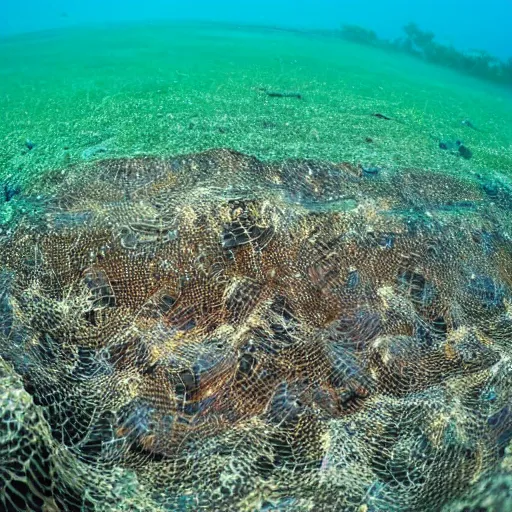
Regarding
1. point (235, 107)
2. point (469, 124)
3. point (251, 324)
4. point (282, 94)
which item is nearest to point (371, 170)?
point (251, 324)

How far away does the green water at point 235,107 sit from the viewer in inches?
334

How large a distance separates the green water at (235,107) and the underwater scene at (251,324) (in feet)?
0.57

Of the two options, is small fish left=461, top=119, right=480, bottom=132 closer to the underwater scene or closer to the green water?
the green water

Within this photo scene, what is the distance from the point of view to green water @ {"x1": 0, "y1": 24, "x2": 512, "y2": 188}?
8492 millimetres

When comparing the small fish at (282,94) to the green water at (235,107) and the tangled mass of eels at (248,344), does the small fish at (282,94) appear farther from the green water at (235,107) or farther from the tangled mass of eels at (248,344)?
the tangled mass of eels at (248,344)

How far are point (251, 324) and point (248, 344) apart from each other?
0.87 feet

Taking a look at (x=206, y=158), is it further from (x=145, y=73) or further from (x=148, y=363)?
(x=145, y=73)

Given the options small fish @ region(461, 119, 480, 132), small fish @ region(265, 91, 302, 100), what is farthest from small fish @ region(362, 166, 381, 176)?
small fish @ region(461, 119, 480, 132)

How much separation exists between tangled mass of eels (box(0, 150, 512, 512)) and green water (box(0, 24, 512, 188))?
1.69m

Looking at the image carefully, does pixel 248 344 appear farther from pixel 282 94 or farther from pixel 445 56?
pixel 445 56

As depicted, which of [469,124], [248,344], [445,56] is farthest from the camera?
[445,56]

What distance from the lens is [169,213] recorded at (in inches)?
220

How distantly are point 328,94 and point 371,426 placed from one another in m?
13.6

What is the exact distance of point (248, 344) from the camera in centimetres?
454
